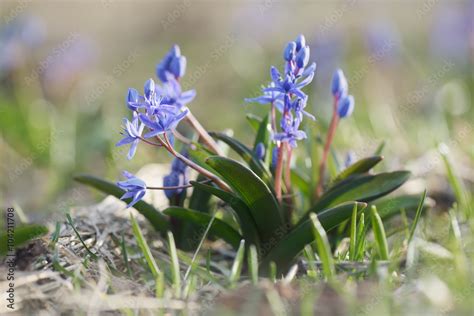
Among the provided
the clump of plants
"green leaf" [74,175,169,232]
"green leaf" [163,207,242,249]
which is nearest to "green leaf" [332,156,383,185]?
the clump of plants

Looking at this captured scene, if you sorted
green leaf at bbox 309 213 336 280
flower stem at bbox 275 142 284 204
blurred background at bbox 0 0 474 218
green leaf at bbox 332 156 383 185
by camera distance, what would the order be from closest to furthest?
green leaf at bbox 309 213 336 280, flower stem at bbox 275 142 284 204, green leaf at bbox 332 156 383 185, blurred background at bbox 0 0 474 218

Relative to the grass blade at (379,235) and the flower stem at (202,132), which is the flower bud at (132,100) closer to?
the flower stem at (202,132)

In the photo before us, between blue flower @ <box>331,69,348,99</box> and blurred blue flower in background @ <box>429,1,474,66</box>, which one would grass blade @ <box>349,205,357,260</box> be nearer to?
blue flower @ <box>331,69,348,99</box>

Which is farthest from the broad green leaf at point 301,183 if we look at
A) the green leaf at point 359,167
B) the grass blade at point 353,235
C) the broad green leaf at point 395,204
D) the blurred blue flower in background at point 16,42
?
the blurred blue flower in background at point 16,42

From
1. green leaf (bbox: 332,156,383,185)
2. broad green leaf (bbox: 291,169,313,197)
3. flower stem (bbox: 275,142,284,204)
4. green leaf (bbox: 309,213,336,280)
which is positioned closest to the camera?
green leaf (bbox: 309,213,336,280)


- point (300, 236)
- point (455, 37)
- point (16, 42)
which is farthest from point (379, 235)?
point (455, 37)

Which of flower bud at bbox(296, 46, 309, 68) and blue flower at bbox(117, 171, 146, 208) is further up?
flower bud at bbox(296, 46, 309, 68)

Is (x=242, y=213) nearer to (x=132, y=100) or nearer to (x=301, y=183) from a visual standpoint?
(x=301, y=183)
